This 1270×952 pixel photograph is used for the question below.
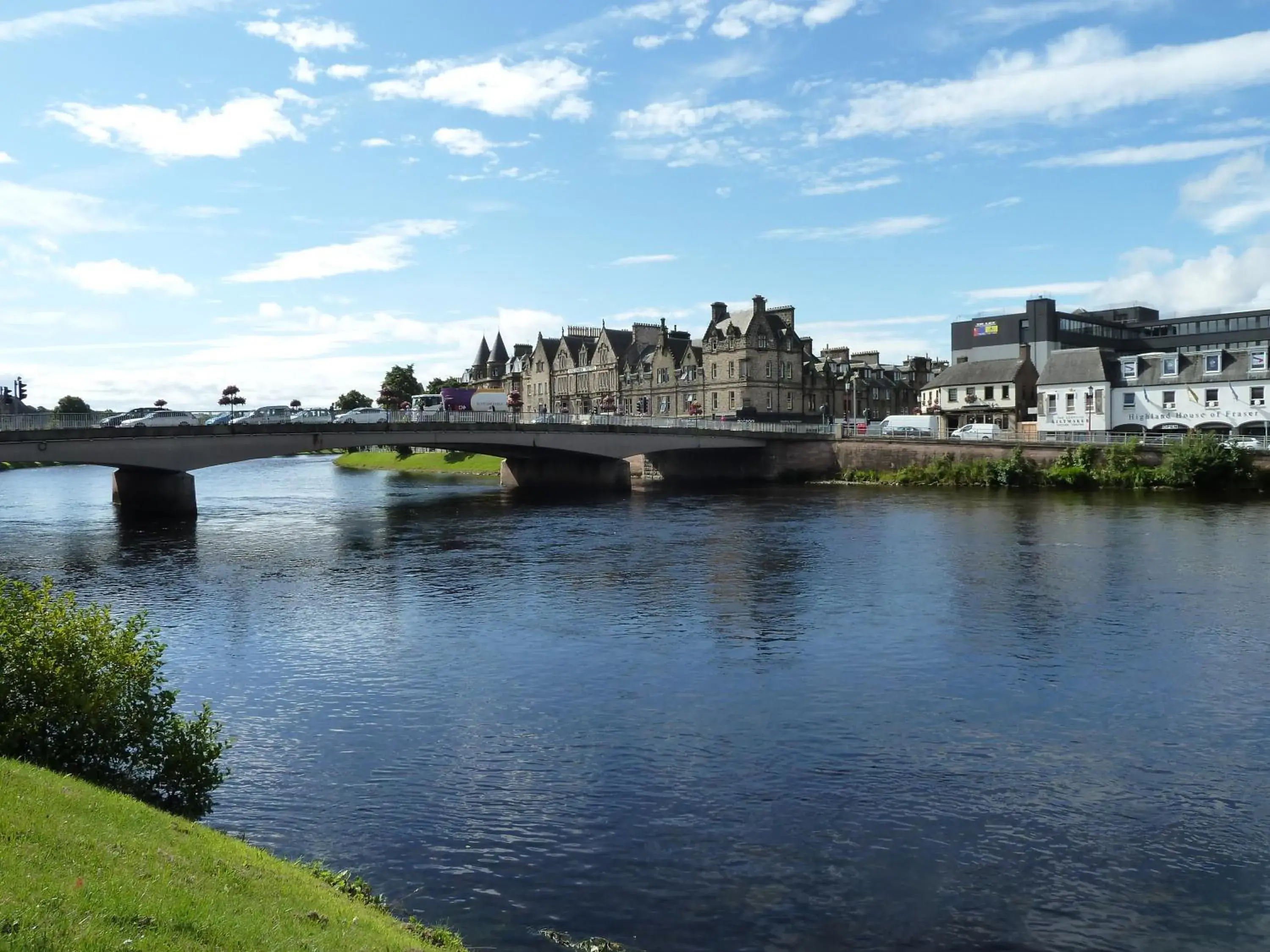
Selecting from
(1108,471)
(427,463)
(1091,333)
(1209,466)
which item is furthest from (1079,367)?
(427,463)

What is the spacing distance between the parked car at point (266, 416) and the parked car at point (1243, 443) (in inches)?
2908

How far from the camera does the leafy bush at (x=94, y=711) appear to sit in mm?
14625

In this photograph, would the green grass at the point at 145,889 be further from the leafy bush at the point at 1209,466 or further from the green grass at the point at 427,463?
the green grass at the point at 427,463

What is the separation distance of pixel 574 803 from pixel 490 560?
103 feet

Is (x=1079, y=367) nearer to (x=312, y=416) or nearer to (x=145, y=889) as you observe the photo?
(x=312, y=416)

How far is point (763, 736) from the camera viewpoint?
69.4 ft

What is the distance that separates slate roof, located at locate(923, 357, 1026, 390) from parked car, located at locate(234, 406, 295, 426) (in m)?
79.5

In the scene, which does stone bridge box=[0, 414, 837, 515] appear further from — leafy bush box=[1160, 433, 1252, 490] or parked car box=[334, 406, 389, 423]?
leafy bush box=[1160, 433, 1252, 490]

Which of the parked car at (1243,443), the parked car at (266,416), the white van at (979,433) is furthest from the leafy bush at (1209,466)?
the parked car at (266,416)

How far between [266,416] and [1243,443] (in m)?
78.9

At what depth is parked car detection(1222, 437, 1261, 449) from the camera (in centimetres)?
7831

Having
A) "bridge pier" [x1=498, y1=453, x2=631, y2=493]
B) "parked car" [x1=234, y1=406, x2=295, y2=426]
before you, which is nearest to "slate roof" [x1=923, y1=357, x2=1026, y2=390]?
"bridge pier" [x1=498, y1=453, x2=631, y2=493]

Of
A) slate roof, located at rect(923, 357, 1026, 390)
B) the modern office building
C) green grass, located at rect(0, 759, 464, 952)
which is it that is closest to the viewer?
green grass, located at rect(0, 759, 464, 952)

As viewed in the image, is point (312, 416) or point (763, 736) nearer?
point (763, 736)
